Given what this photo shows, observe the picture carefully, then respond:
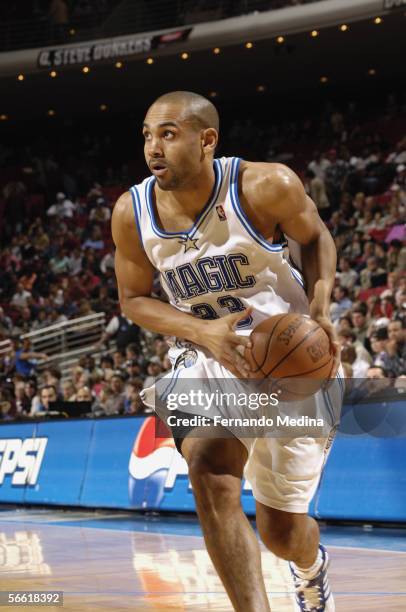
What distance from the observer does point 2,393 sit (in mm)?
16656

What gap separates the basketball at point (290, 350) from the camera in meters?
3.88

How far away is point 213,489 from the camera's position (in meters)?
3.87

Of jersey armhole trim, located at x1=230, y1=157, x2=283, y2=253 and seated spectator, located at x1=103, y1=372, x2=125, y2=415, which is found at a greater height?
jersey armhole trim, located at x1=230, y1=157, x2=283, y2=253

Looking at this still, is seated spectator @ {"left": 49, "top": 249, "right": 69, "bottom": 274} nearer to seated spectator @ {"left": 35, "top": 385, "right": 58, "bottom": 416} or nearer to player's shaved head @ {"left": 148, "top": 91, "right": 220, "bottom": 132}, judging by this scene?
seated spectator @ {"left": 35, "top": 385, "right": 58, "bottom": 416}

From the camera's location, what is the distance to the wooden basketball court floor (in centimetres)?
570

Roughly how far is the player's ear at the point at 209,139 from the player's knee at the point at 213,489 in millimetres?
1228

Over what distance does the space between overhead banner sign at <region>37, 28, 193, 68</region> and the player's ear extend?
1721 centimetres

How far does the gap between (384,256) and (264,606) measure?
11.7m

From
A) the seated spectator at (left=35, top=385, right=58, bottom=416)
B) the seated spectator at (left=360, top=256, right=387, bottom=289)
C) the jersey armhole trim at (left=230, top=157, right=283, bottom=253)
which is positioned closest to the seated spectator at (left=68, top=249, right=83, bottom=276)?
the seated spectator at (left=35, top=385, right=58, bottom=416)

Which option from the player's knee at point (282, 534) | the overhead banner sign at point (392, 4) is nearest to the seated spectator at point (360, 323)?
the overhead banner sign at point (392, 4)

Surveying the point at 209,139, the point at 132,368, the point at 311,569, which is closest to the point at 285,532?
the point at 311,569

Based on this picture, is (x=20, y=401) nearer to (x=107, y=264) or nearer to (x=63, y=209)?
(x=107, y=264)

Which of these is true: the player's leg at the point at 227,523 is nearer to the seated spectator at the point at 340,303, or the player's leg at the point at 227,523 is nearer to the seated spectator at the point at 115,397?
the seated spectator at the point at 115,397

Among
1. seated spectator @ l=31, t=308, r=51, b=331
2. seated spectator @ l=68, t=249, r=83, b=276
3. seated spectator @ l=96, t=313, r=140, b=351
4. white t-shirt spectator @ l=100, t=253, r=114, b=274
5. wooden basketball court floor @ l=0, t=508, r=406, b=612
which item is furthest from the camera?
seated spectator @ l=68, t=249, r=83, b=276
